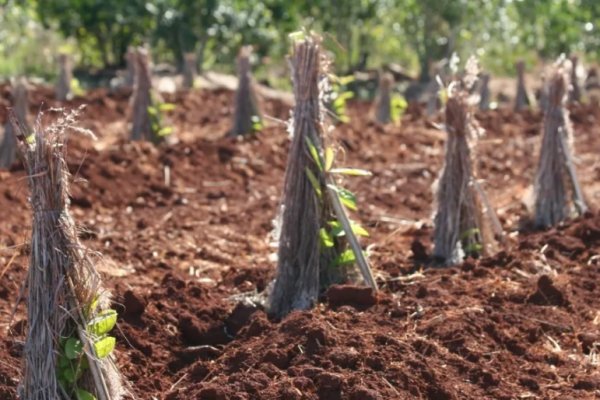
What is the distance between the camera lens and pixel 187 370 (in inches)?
185

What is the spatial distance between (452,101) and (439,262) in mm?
908

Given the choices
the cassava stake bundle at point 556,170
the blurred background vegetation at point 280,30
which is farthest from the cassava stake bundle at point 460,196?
the blurred background vegetation at point 280,30

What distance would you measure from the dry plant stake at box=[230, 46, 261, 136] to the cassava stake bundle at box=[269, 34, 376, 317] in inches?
232

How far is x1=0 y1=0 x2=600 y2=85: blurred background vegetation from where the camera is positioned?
1938 centimetres

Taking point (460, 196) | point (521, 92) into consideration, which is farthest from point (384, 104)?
point (460, 196)

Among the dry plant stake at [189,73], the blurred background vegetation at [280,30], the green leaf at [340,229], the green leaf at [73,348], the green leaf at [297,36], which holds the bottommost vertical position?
the green leaf at [73,348]

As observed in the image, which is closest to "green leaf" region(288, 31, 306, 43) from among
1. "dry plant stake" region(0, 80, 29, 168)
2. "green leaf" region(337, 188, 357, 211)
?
"green leaf" region(337, 188, 357, 211)

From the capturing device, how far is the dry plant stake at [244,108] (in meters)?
11.5

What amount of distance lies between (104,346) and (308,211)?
1772 millimetres

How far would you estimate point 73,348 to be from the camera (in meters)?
3.98

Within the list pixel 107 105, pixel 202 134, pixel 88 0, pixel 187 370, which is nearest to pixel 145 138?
pixel 202 134

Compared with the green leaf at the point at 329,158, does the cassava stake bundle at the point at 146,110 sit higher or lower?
higher

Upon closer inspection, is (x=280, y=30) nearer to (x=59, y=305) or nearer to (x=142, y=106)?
(x=142, y=106)

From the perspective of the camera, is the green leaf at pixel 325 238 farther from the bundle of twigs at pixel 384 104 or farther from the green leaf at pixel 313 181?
the bundle of twigs at pixel 384 104
